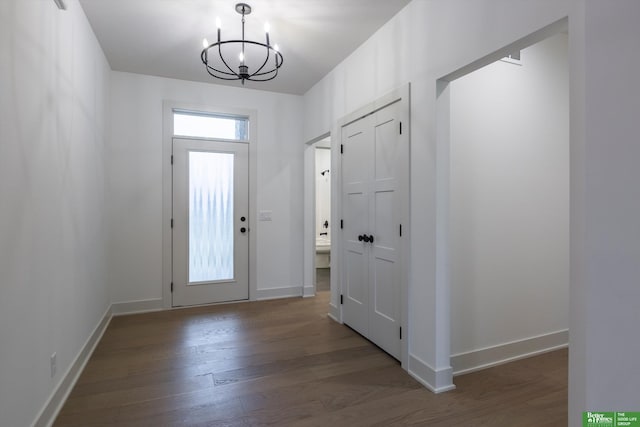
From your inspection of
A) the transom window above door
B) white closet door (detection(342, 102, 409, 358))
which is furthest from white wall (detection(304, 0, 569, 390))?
the transom window above door

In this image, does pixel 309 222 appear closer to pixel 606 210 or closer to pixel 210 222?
pixel 210 222

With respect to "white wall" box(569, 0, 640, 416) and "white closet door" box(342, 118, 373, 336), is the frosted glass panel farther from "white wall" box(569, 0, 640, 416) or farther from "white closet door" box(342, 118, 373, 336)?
"white wall" box(569, 0, 640, 416)

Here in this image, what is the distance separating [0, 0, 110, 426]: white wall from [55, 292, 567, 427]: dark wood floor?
0.37 m

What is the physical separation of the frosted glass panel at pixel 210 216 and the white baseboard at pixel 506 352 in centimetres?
293

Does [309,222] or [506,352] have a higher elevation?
[309,222]

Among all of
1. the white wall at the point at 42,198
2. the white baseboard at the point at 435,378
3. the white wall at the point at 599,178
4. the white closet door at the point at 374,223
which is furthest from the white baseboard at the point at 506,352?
the white wall at the point at 42,198

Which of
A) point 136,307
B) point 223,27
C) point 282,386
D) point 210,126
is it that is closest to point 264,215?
point 210,126

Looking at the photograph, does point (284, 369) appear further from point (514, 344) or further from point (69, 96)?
point (69, 96)

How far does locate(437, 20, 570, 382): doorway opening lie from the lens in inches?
98.7

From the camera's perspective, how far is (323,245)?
664cm

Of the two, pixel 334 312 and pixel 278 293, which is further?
pixel 278 293

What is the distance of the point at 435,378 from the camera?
89.4 inches

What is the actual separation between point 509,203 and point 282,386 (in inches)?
89.3

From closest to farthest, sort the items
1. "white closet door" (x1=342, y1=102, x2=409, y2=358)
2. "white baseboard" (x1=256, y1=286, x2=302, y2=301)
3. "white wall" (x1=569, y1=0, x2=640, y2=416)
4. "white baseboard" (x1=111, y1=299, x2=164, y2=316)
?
1. "white wall" (x1=569, y1=0, x2=640, y2=416)
2. "white closet door" (x1=342, y1=102, x2=409, y2=358)
3. "white baseboard" (x1=111, y1=299, x2=164, y2=316)
4. "white baseboard" (x1=256, y1=286, x2=302, y2=301)
